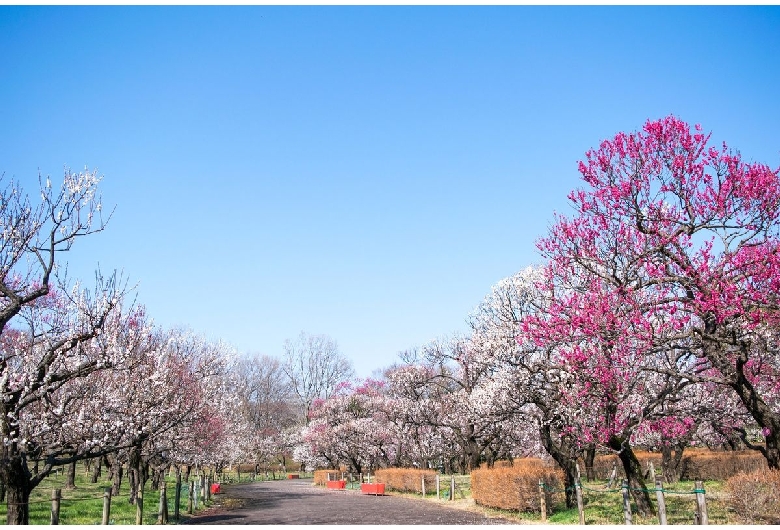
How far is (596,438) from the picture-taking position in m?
17.1

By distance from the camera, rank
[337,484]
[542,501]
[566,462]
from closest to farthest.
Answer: [542,501]
[566,462]
[337,484]

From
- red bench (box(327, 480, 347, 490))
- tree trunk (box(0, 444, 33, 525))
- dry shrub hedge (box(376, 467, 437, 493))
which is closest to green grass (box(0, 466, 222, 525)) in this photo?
tree trunk (box(0, 444, 33, 525))

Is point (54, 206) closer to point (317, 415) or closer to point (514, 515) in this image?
point (514, 515)

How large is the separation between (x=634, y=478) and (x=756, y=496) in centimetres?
560

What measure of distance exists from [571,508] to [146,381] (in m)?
15.3

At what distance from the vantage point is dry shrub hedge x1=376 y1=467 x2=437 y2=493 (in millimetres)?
33281

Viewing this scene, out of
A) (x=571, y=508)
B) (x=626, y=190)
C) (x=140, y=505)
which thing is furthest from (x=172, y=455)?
(x=626, y=190)

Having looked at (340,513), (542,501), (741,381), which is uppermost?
(741,381)

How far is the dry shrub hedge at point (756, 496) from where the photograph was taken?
1170 cm

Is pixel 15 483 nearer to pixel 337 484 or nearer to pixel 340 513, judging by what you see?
pixel 340 513

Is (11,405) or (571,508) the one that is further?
(571,508)

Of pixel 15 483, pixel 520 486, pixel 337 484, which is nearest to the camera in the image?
pixel 15 483

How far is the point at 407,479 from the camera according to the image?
34906 millimetres

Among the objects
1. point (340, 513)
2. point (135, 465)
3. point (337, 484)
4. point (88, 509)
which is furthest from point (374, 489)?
point (88, 509)
